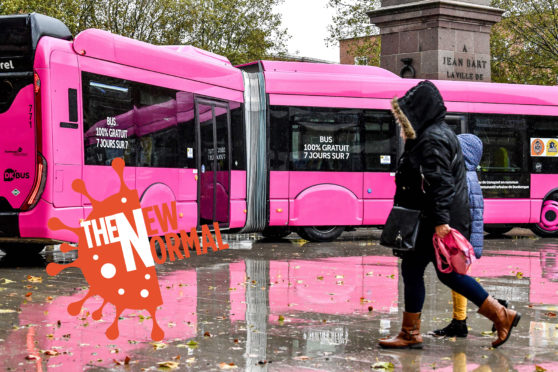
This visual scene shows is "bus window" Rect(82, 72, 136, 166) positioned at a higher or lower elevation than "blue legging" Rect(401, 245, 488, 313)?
higher

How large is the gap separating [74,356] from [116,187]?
21.7 ft

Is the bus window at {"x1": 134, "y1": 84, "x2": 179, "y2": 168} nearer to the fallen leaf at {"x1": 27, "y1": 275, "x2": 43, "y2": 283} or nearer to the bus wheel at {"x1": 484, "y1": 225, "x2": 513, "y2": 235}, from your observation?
the fallen leaf at {"x1": 27, "y1": 275, "x2": 43, "y2": 283}

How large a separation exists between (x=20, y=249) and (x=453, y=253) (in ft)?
31.5

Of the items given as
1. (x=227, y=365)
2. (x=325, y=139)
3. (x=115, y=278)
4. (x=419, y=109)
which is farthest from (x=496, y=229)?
(x=227, y=365)

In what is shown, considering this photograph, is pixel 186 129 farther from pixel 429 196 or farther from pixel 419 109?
pixel 429 196

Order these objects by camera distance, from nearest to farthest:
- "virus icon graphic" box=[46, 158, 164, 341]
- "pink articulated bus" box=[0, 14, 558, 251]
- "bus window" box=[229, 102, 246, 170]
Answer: "virus icon graphic" box=[46, 158, 164, 341] → "pink articulated bus" box=[0, 14, 558, 251] → "bus window" box=[229, 102, 246, 170]

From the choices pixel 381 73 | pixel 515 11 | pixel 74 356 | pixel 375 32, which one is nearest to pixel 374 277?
pixel 74 356

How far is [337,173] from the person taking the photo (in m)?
17.1

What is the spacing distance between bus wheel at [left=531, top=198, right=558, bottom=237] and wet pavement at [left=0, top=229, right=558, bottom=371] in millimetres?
6330

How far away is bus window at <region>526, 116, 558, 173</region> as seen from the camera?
747 inches

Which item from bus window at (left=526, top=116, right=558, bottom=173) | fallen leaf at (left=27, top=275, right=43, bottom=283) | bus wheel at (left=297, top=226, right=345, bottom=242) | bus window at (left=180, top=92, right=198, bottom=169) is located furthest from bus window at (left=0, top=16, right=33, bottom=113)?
bus window at (left=526, top=116, right=558, bottom=173)

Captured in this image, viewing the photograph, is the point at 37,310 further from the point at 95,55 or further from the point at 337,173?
the point at 337,173

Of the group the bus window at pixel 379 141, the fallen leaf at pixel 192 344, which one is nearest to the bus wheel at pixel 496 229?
the bus window at pixel 379 141

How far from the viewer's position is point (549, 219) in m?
19.1
